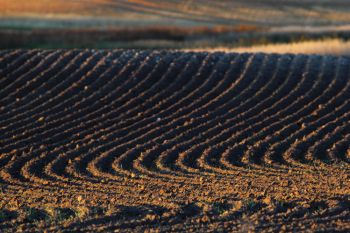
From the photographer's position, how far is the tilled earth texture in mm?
8898

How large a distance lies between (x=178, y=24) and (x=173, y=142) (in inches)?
701

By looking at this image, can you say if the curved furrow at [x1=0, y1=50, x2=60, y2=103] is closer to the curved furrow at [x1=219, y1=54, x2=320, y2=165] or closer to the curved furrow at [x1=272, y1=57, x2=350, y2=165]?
the curved furrow at [x1=219, y1=54, x2=320, y2=165]

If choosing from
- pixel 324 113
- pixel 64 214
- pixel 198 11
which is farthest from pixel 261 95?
pixel 198 11

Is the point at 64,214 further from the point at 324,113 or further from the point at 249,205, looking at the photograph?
the point at 324,113

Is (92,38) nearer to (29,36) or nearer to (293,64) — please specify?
(29,36)

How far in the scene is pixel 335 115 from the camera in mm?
13625

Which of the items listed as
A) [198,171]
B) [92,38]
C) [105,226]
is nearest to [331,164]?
[198,171]

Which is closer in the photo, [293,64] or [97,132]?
[97,132]

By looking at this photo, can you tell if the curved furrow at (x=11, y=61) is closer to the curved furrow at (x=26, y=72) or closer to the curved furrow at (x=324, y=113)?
the curved furrow at (x=26, y=72)

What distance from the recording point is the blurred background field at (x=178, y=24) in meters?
25.6

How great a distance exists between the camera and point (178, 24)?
29.5m

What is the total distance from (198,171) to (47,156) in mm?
2779

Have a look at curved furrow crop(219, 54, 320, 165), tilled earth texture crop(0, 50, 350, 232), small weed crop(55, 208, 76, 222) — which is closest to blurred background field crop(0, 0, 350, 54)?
curved furrow crop(219, 54, 320, 165)

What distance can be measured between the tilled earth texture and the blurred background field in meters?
5.86
